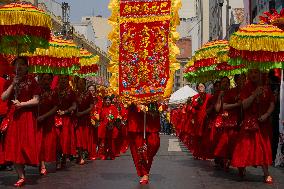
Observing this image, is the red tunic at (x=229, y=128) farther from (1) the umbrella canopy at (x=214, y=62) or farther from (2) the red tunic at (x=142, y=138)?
(2) the red tunic at (x=142, y=138)

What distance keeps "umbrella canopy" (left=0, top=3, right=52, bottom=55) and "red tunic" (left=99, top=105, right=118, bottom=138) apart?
6.58 m

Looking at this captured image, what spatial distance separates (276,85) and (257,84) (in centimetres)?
489

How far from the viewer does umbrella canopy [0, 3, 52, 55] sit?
8.66 metres

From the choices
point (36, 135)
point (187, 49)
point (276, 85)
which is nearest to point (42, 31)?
point (36, 135)

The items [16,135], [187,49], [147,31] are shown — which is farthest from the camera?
[187,49]

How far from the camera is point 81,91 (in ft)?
43.6

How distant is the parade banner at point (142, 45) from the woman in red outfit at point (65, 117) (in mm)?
2842

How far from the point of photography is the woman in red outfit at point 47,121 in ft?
34.4

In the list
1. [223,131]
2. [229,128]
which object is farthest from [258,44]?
[223,131]

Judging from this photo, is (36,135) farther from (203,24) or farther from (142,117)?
(203,24)

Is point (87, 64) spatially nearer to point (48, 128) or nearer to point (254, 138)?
point (48, 128)

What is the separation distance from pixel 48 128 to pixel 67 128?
162 cm

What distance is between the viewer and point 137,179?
9406 millimetres

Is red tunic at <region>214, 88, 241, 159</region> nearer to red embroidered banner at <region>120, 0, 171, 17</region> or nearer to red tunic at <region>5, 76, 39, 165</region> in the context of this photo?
red embroidered banner at <region>120, 0, 171, 17</region>
